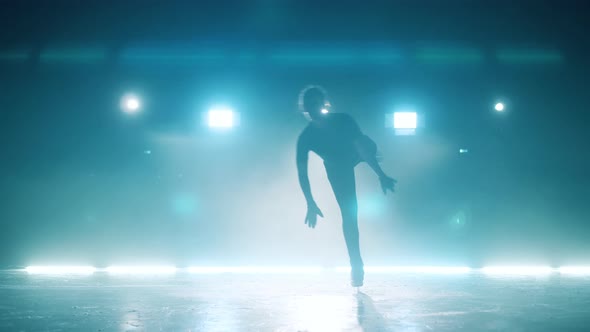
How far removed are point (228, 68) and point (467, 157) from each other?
3727 mm

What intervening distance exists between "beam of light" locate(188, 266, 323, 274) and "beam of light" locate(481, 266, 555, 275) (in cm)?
225

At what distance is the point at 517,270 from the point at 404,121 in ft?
8.18

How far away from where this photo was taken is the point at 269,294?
325cm

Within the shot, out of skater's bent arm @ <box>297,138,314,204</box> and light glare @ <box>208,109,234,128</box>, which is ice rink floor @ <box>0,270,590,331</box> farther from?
light glare @ <box>208,109,234,128</box>

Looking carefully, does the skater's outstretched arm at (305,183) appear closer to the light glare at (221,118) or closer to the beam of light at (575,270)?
the light glare at (221,118)

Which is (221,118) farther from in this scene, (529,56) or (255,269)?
(529,56)

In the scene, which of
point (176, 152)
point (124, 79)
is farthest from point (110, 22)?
point (176, 152)

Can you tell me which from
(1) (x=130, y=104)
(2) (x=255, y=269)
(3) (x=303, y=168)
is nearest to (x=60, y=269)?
(1) (x=130, y=104)

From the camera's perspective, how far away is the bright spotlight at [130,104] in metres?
5.84

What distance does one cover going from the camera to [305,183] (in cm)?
371

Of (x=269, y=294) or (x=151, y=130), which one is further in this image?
(x=151, y=130)

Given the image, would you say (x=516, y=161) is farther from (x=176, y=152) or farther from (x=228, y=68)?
(x=176, y=152)

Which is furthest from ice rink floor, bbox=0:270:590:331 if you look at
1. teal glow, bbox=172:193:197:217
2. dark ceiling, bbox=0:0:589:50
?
dark ceiling, bbox=0:0:589:50

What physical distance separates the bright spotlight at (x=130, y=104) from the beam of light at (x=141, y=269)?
89.3 inches
